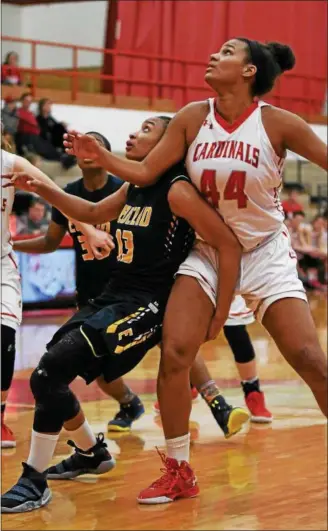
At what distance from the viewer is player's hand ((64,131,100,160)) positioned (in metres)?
4.63

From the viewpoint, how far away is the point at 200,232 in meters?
4.96

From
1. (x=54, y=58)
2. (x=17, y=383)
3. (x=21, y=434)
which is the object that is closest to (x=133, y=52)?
(x=54, y=58)

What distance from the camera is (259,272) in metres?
4.99

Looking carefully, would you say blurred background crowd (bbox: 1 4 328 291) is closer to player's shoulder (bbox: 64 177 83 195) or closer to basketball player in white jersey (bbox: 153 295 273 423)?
basketball player in white jersey (bbox: 153 295 273 423)

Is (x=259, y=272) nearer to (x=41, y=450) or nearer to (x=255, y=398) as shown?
(x=41, y=450)

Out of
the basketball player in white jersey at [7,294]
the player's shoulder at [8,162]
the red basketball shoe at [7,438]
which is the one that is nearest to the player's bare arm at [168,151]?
the player's shoulder at [8,162]

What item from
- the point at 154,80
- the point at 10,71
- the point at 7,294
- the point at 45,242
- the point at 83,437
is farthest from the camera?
the point at 154,80

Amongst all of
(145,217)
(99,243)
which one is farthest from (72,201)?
(145,217)

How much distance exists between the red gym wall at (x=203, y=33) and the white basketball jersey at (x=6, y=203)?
15981 mm

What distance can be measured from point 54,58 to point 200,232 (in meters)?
19.9

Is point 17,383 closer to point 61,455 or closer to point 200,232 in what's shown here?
point 61,455

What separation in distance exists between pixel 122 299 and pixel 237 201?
2.52ft

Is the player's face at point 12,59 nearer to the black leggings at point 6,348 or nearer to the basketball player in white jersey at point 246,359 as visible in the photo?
the basketball player in white jersey at point 246,359

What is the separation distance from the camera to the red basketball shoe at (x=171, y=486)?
201 inches
